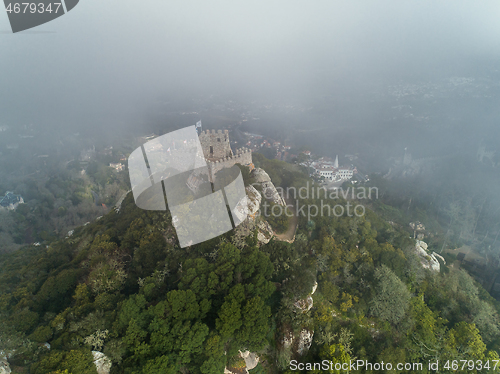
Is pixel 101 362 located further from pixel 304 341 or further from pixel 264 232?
pixel 264 232

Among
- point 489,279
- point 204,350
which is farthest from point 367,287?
point 489,279

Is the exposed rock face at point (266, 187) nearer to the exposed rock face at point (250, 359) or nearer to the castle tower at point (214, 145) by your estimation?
the castle tower at point (214, 145)

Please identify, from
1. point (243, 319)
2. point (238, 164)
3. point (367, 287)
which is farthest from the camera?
point (238, 164)

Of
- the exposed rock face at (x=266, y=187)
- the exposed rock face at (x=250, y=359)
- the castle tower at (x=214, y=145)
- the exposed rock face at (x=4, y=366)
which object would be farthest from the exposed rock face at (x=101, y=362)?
the exposed rock face at (x=266, y=187)

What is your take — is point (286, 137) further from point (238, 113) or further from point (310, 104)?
point (310, 104)

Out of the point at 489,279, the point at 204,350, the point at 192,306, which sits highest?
the point at 192,306

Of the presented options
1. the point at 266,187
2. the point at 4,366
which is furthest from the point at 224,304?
the point at 266,187

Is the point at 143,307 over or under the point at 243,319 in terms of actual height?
over
